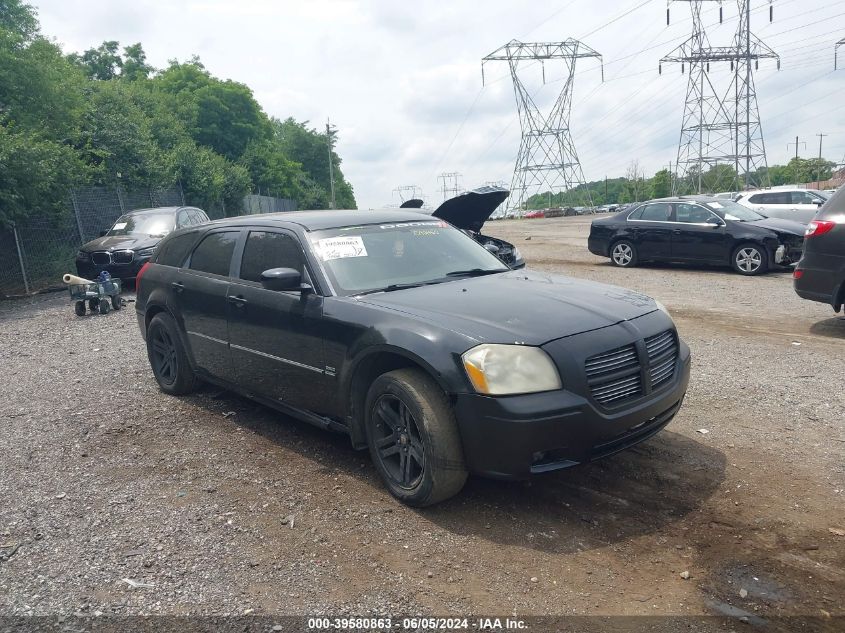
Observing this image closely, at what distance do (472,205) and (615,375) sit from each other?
233 inches

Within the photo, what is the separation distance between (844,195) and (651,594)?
634 centimetres

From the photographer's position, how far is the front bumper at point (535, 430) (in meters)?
3.32

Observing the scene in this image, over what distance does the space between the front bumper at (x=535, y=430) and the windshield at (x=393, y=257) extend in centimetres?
132

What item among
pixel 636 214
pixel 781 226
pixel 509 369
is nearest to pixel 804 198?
pixel 781 226

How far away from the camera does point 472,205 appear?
9180mm

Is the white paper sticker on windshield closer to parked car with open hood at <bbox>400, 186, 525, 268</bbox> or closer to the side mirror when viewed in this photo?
the side mirror

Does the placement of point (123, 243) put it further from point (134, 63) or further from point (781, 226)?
point (134, 63)

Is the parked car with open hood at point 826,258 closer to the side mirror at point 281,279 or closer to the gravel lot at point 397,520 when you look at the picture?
the gravel lot at point 397,520

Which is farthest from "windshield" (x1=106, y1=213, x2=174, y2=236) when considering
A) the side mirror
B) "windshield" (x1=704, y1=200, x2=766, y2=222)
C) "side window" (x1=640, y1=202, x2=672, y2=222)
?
"windshield" (x1=704, y1=200, x2=766, y2=222)

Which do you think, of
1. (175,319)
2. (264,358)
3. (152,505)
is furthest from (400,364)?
(175,319)

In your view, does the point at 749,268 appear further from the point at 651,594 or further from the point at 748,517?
the point at 651,594

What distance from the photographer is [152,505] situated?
3973mm

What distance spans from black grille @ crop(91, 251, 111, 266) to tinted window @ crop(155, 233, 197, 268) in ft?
25.2

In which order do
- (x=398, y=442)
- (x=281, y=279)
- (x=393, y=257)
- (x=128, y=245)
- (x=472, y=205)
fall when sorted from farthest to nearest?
1. (x=128, y=245)
2. (x=472, y=205)
3. (x=393, y=257)
4. (x=281, y=279)
5. (x=398, y=442)
